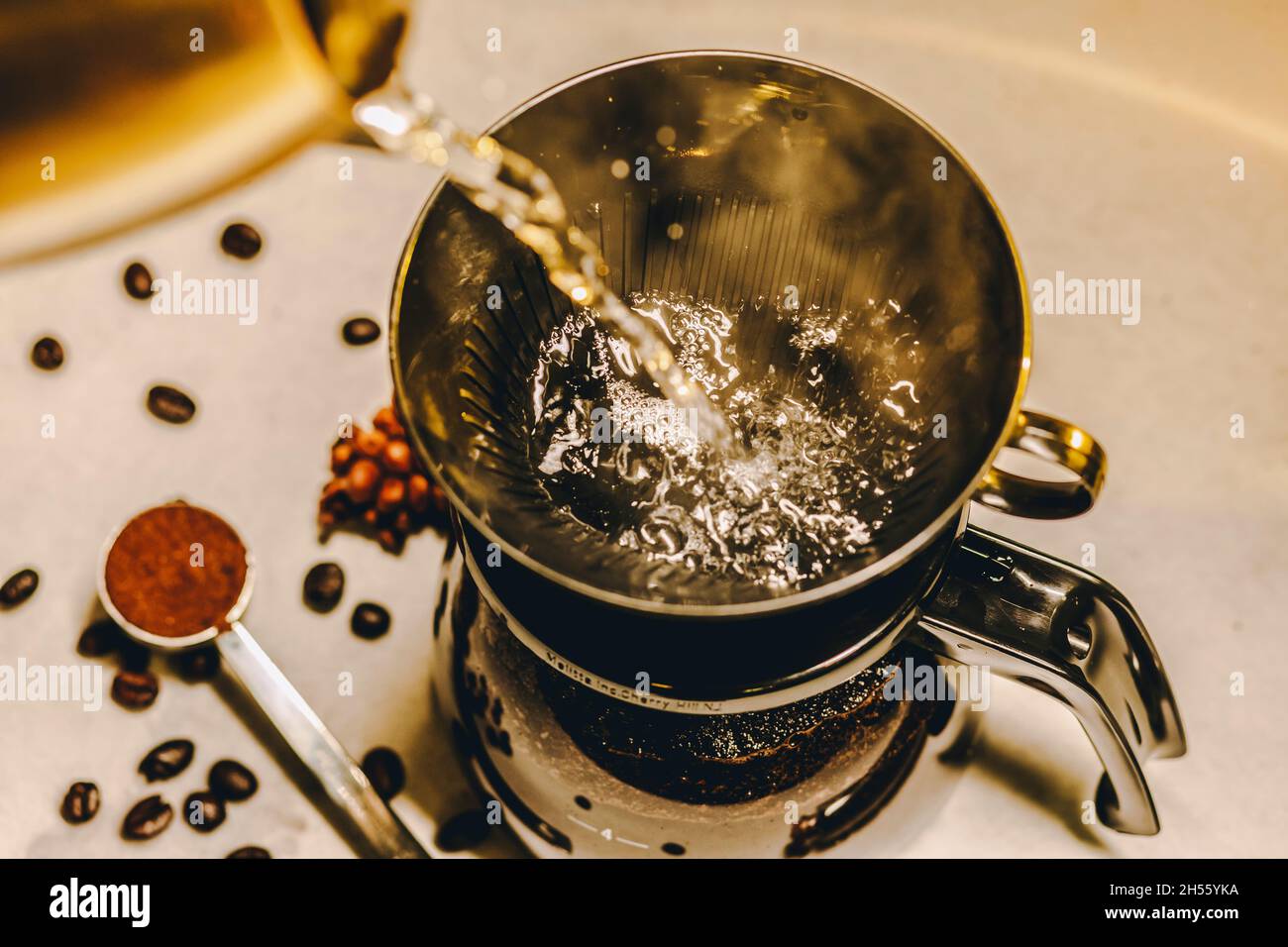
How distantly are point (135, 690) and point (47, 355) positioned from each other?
0.29 meters

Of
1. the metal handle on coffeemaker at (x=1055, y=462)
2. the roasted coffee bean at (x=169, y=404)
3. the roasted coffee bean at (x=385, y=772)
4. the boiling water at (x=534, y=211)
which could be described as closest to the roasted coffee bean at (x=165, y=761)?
the roasted coffee bean at (x=385, y=772)

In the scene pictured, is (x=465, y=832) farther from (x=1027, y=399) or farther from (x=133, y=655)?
(x=1027, y=399)

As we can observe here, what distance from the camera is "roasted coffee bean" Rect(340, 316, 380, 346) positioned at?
92cm

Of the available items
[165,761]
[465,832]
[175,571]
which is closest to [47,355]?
[175,571]

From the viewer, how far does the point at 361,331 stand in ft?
3.01

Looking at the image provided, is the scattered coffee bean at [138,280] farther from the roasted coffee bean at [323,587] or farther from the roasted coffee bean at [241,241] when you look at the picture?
the roasted coffee bean at [323,587]

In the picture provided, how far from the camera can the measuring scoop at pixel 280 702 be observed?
79 centimetres

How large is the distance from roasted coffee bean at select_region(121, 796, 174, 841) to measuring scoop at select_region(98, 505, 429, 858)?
10 centimetres

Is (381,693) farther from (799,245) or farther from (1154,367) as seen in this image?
(1154,367)

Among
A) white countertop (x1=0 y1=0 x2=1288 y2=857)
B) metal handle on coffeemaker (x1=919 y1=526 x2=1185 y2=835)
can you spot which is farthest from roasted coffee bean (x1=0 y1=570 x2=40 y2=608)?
metal handle on coffeemaker (x1=919 y1=526 x2=1185 y2=835)

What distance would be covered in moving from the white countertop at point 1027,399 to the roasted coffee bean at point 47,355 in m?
0.01

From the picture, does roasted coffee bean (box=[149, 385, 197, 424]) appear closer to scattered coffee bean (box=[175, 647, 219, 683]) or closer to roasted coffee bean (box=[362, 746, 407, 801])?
scattered coffee bean (box=[175, 647, 219, 683])
